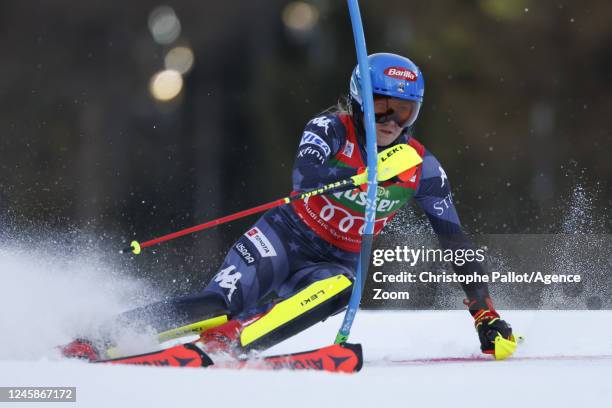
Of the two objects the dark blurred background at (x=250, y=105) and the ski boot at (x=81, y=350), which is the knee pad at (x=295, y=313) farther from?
the dark blurred background at (x=250, y=105)

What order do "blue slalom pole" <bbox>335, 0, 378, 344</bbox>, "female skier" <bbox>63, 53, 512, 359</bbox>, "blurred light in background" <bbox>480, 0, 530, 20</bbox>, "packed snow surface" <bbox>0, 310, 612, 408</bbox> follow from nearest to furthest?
"packed snow surface" <bbox>0, 310, 612, 408</bbox>, "blue slalom pole" <bbox>335, 0, 378, 344</bbox>, "female skier" <bbox>63, 53, 512, 359</bbox>, "blurred light in background" <bbox>480, 0, 530, 20</bbox>

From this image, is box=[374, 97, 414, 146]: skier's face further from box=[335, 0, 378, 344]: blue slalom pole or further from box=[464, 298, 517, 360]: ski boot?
box=[464, 298, 517, 360]: ski boot

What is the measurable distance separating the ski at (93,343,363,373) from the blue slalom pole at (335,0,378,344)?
0.22m

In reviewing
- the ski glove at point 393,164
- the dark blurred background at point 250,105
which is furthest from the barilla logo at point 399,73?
the dark blurred background at point 250,105

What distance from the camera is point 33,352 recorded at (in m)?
3.53

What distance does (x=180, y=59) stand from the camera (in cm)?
1007

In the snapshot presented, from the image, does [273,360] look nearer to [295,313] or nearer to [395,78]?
[295,313]

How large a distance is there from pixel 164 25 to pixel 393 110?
7.08m

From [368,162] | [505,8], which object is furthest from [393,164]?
[505,8]

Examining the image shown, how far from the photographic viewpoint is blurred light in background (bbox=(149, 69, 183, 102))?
9.73 m

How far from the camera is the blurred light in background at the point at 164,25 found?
10375mm

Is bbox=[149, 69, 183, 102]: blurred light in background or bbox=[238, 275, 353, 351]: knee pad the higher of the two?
bbox=[149, 69, 183, 102]: blurred light in background

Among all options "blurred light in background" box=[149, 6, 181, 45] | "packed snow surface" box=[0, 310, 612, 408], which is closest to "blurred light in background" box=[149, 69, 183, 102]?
"blurred light in background" box=[149, 6, 181, 45]

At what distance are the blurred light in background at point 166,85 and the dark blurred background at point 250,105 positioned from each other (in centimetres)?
2
